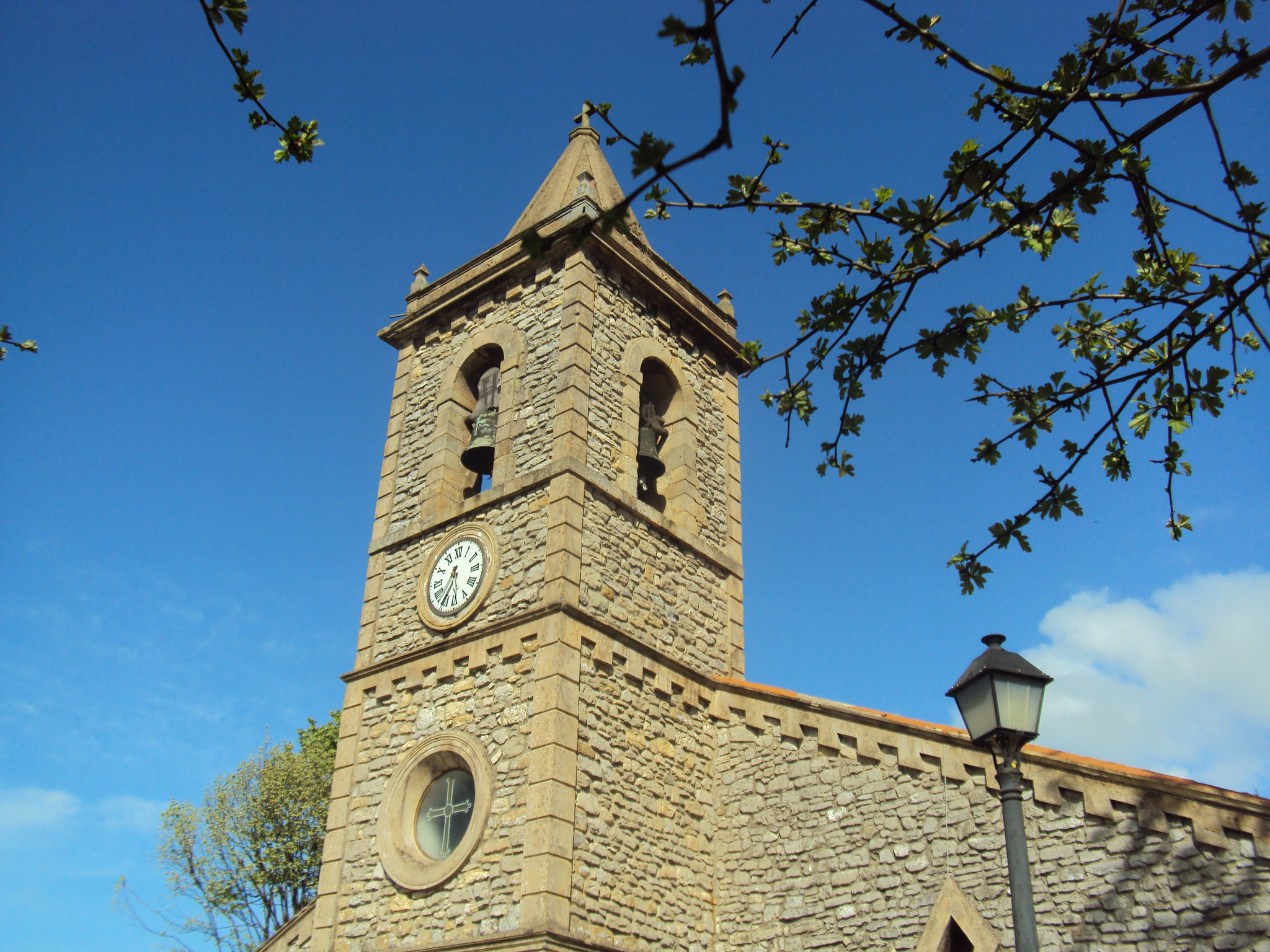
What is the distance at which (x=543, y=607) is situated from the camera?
9.87 metres

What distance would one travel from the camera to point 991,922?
26.8 feet

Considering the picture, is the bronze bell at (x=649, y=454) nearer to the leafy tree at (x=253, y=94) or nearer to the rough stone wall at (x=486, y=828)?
the rough stone wall at (x=486, y=828)

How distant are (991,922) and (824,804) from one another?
1898 mm

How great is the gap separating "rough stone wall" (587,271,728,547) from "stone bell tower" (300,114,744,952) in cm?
4

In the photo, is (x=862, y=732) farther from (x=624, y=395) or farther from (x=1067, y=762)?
(x=624, y=395)

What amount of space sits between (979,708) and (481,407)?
27.3ft

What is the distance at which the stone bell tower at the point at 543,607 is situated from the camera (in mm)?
9172

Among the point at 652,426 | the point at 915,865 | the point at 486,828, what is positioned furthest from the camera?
the point at 652,426

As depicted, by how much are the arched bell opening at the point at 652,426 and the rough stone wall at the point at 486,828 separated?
3.35 meters

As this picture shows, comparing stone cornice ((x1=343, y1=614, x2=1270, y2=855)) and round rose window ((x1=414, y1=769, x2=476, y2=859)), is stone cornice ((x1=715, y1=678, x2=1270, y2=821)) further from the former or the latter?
round rose window ((x1=414, y1=769, x2=476, y2=859))

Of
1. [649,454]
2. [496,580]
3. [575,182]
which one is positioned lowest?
[496,580]

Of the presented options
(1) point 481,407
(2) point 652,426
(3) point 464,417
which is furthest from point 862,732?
(3) point 464,417

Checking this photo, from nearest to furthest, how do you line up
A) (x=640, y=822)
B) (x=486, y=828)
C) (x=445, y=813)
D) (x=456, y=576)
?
(x=486, y=828)
(x=640, y=822)
(x=445, y=813)
(x=456, y=576)

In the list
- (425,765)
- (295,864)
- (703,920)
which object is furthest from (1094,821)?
(295,864)
